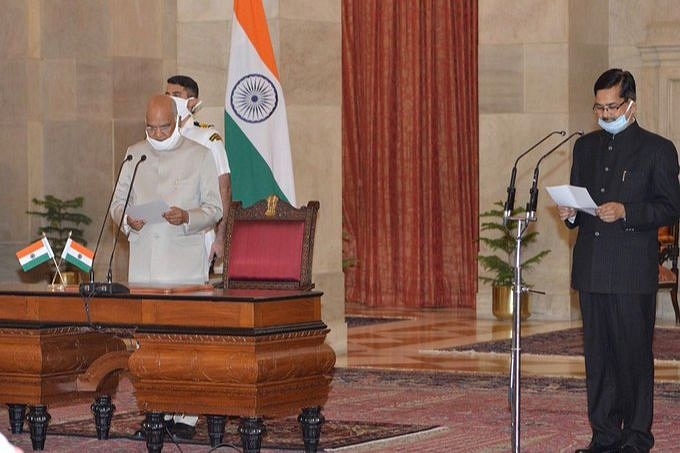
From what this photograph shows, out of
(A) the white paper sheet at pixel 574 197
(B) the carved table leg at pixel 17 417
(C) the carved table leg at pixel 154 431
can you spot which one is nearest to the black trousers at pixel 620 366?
(A) the white paper sheet at pixel 574 197

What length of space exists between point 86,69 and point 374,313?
3.67 metres

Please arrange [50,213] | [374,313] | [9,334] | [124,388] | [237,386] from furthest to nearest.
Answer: [374,313]
[50,213]
[124,388]
[9,334]
[237,386]

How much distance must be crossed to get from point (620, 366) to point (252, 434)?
1.57 meters

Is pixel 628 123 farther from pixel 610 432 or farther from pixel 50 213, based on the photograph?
pixel 50 213

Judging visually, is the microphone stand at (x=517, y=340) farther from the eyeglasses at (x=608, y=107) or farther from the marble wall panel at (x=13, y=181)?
the marble wall panel at (x=13, y=181)

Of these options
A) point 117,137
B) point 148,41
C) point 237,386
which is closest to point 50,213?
→ point 117,137

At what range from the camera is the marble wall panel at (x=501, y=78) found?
47.6 ft

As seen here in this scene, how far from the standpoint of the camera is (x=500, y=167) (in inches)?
577

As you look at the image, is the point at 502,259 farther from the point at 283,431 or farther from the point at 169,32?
the point at 283,431

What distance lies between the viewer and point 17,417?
7762mm

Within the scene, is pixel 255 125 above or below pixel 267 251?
above

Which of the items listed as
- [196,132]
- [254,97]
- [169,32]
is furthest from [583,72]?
[196,132]

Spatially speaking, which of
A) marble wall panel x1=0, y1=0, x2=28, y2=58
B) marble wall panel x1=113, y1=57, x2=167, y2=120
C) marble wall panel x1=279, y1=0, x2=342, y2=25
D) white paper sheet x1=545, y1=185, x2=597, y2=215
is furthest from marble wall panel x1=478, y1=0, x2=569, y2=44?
white paper sheet x1=545, y1=185, x2=597, y2=215

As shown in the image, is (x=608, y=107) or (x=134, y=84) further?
(x=134, y=84)
